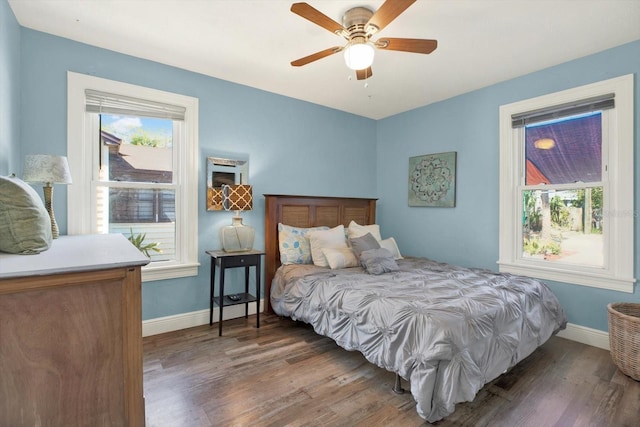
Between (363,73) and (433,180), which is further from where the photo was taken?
(433,180)

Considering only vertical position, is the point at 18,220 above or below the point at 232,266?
above

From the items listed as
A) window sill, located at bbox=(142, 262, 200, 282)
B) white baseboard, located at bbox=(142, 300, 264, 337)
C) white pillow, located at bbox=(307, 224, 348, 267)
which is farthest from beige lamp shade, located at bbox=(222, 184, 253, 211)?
white baseboard, located at bbox=(142, 300, 264, 337)

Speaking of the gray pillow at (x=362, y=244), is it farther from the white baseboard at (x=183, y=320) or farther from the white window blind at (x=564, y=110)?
the white window blind at (x=564, y=110)

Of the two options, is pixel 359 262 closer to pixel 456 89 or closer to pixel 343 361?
pixel 343 361

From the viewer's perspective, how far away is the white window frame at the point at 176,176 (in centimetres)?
253

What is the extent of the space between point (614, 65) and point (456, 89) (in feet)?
4.31

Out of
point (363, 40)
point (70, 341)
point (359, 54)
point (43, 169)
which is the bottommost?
point (70, 341)

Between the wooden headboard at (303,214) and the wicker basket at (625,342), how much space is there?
267cm

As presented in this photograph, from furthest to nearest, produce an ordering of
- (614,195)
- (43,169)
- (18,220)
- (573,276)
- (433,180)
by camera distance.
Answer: (433,180) → (573,276) → (614,195) → (43,169) → (18,220)

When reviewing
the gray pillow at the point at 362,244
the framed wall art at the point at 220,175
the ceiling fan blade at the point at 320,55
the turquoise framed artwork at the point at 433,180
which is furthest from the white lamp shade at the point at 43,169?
the turquoise framed artwork at the point at 433,180

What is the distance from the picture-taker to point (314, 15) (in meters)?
1.78

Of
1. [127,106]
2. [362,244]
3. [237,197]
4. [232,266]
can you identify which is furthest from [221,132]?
[362,244]

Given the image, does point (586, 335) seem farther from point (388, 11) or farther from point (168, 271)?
point (168, 271)

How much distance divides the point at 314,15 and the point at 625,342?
10.2ft
